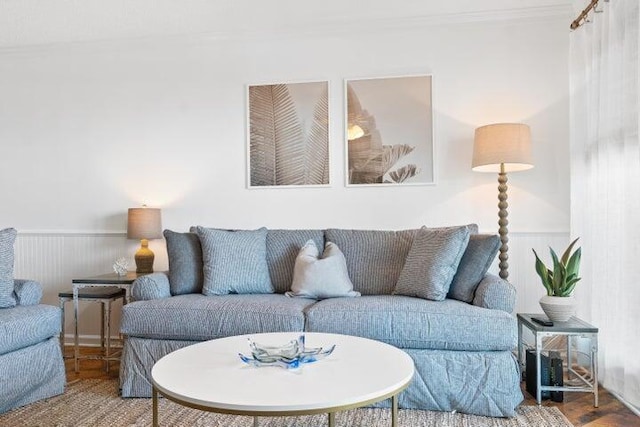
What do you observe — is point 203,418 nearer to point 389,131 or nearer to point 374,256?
point 374,256

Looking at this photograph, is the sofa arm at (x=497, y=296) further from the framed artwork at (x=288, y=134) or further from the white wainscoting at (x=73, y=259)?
the white wainscoting at (x=73, y=259)

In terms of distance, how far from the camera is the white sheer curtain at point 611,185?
7.68 feet

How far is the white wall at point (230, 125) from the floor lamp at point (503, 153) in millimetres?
242

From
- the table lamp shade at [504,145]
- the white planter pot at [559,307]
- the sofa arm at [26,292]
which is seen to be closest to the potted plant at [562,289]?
the white planter pot at [559,307]

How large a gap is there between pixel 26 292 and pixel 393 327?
6.60 feet

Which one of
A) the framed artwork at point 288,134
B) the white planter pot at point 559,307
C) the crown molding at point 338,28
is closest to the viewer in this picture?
the white planter pot at point 559,307

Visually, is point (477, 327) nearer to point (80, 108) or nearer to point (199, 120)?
point (199, 120)

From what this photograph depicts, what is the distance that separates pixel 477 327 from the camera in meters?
A: 2.29

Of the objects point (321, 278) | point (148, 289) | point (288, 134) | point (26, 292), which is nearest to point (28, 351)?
point (26, 292)

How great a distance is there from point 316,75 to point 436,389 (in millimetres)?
2292

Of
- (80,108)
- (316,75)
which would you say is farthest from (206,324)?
(80,108)

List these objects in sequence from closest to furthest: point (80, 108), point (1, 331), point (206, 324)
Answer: point (1, 331), point (206, 324), point (80, 108)

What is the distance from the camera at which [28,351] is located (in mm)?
2408

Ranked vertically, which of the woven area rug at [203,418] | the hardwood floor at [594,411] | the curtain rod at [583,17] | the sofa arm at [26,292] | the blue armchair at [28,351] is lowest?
the hardwood floor at [594,411]
